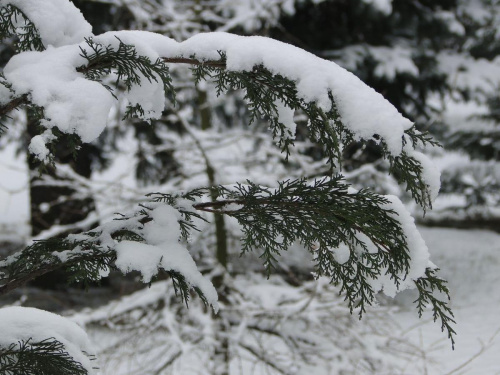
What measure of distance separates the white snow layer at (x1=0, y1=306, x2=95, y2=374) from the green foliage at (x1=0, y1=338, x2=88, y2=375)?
8cm

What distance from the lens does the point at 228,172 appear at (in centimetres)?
580

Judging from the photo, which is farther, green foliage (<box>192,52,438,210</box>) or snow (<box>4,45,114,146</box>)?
green foliage (<box>192,52,438,210</box>)

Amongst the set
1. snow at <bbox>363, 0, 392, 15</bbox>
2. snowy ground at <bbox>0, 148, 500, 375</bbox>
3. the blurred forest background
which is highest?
snow at <bbox>363, 0, 392, 15</bbox>

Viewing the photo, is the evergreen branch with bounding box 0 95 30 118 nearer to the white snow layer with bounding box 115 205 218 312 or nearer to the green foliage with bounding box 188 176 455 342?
the white snow layer with bounding box 115 205 218 312

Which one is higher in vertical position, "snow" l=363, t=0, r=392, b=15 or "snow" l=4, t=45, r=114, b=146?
"snow" l=363, t=0, r=392, b=15

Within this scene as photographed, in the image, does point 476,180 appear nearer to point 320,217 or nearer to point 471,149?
point 471,149

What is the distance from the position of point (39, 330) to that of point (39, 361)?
0.23 m

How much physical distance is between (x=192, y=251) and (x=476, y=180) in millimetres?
5683

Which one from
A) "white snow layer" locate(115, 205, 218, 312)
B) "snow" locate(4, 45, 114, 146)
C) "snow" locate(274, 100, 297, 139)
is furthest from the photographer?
"snow" locate(274, 100, 297, 139)

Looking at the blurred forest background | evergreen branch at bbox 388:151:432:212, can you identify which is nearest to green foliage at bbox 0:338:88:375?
evergreen branch at bbox 388:151:432:212

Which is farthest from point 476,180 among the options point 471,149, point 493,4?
point 493,4

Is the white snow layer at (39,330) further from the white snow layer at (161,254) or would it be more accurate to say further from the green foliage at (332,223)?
the green foliage at (332,223)

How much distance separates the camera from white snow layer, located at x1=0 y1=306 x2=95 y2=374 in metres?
1.84

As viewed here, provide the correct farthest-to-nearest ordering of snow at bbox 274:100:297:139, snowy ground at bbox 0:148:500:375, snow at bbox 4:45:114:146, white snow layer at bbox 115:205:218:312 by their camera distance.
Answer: snowy ground at bbox 0:148:500:375
snow at bbox 274:100:297:139
white snow layer at bbox 115:205:218:312
snow at bbox 4:45:114:146
